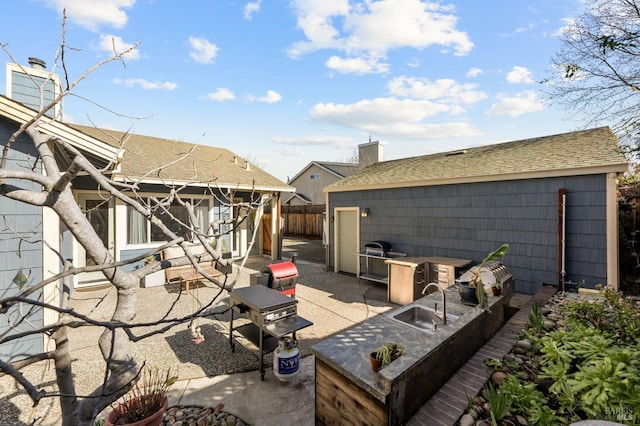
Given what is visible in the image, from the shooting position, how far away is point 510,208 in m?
6.68

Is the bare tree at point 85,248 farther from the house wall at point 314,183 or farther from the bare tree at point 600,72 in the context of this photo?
the house wall at point 314,183

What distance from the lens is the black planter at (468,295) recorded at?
421cm

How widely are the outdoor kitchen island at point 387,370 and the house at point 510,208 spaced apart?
11.9 feet

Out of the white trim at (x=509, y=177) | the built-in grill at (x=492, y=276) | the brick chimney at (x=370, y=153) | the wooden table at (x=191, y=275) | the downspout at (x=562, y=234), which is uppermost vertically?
the brick chimney at (x=370, y=153)

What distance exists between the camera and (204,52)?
5883 mm

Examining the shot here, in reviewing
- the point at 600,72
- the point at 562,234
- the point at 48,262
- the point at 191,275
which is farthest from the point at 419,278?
the point at 48,262

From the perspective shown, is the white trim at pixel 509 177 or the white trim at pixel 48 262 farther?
the white trim at pixel 509 177

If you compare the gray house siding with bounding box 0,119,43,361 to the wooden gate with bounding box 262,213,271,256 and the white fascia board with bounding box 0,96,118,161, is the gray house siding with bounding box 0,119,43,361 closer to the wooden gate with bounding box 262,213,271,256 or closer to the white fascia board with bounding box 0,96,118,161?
the white fascia board with bounding box 0,96,118,161

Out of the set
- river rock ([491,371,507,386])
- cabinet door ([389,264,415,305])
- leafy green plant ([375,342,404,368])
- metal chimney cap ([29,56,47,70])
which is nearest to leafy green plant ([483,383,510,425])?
river rock ([491,371,507,386])

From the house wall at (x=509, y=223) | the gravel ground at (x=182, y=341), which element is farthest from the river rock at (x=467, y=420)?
the house wall at (x=509, y=223)

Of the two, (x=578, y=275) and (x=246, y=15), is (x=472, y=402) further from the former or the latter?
(x=246, y=15)

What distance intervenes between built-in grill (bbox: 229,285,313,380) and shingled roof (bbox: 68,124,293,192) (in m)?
4.67

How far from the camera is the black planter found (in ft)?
13.8

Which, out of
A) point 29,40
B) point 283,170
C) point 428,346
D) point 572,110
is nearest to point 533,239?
point 572,110
